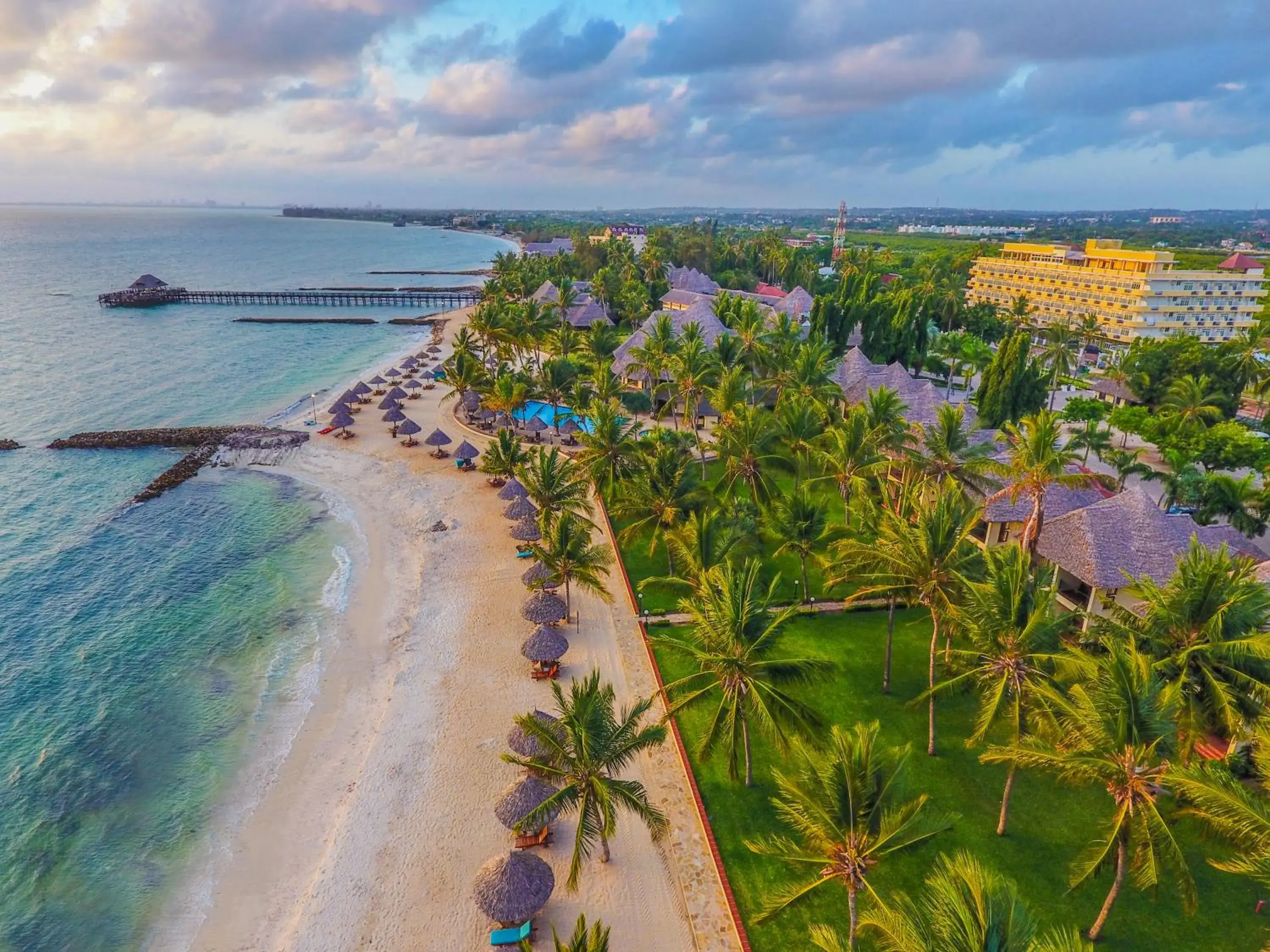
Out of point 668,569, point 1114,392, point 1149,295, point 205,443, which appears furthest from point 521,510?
point 1149,295

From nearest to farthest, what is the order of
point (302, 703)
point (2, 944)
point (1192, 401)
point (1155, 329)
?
point (2, 944) → point (302, 703) → point (1192, 401) → point (1155, 329)

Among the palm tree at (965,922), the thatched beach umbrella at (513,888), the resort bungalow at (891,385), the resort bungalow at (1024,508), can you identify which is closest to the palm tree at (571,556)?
the thatched beach umbrella at (513,888)

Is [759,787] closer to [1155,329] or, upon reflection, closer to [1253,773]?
[1253,773]

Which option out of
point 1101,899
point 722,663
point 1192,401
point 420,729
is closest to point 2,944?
point 420,729

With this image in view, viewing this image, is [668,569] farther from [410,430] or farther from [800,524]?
[410,430]

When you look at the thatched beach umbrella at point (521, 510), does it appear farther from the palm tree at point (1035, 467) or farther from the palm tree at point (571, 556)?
the palm tree at point (1035, 467)

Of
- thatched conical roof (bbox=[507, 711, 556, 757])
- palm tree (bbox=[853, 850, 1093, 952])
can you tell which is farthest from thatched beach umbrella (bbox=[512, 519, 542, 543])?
palm tree (bbox=[853, 850, 1093, 952])
